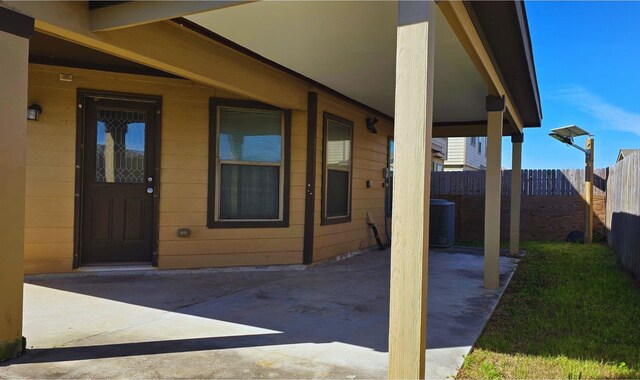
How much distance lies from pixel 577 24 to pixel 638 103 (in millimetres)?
12497

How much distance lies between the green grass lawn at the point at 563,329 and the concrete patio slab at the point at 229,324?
0.61ft

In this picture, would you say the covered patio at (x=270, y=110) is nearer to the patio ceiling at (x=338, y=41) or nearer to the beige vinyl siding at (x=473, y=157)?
the patio ceiling at (x=338, y=41)

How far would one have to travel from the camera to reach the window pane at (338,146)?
6352 millimetres

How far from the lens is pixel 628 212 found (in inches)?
228

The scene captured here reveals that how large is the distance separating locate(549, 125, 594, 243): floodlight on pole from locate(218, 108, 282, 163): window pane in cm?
675

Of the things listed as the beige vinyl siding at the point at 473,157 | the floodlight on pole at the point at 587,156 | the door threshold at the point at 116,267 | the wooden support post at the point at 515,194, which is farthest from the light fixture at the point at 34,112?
the beige vinyl siding at the point at 473,157

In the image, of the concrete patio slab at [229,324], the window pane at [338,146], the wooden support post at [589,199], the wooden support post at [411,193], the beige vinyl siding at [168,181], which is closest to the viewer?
the wooden support post at [411,193]

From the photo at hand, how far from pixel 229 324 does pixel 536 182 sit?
8.75 m

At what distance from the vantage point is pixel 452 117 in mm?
7824

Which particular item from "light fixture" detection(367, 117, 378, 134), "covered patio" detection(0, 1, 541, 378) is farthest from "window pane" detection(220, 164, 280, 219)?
"light fixture" detection(367, 117, 378, 134)

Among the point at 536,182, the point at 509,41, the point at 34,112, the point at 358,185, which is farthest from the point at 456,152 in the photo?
the point at 34,112

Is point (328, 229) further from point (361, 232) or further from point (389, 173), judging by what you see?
point (389, 173)

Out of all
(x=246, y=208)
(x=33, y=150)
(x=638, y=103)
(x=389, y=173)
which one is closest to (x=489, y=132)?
(x=246, y=208)

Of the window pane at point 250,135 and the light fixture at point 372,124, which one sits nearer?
the window pane at point 250,135
